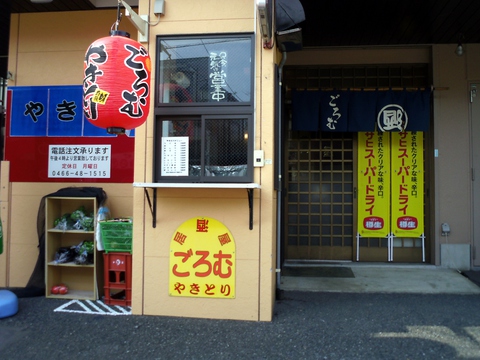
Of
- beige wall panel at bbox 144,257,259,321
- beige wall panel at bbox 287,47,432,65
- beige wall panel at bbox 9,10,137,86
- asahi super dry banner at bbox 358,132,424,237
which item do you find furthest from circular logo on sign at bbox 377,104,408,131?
beige wall panel at bbox 9,10,137,86

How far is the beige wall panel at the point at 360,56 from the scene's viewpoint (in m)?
6.77

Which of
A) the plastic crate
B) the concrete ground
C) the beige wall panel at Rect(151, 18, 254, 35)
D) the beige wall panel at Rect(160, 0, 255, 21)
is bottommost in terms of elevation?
the concrete ground

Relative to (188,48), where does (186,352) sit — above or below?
below

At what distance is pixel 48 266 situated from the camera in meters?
5.27

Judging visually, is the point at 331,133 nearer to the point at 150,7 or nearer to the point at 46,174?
the point at 150,7

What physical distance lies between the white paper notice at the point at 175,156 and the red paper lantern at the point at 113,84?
0.82m

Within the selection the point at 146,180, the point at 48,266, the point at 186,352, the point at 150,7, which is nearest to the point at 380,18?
the point at 150,7

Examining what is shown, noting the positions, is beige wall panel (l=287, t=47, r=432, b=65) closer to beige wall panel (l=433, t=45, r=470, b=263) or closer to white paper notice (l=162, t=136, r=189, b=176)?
beige wall panel (l=433, t=45, r=470, b=263)

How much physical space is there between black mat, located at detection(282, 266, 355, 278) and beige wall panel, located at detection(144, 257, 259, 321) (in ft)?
6.16

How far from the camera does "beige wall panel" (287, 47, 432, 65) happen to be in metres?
6.77

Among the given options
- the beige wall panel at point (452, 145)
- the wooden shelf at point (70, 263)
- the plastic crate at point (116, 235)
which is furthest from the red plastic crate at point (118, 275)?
the beige wall panel at point (452, 145)

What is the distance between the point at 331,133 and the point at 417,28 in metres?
2.19

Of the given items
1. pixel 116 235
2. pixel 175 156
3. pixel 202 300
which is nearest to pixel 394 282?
pixel 202 300

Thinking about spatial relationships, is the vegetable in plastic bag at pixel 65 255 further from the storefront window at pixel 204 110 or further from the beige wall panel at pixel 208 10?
the beige wall panel at pixel 208 10
